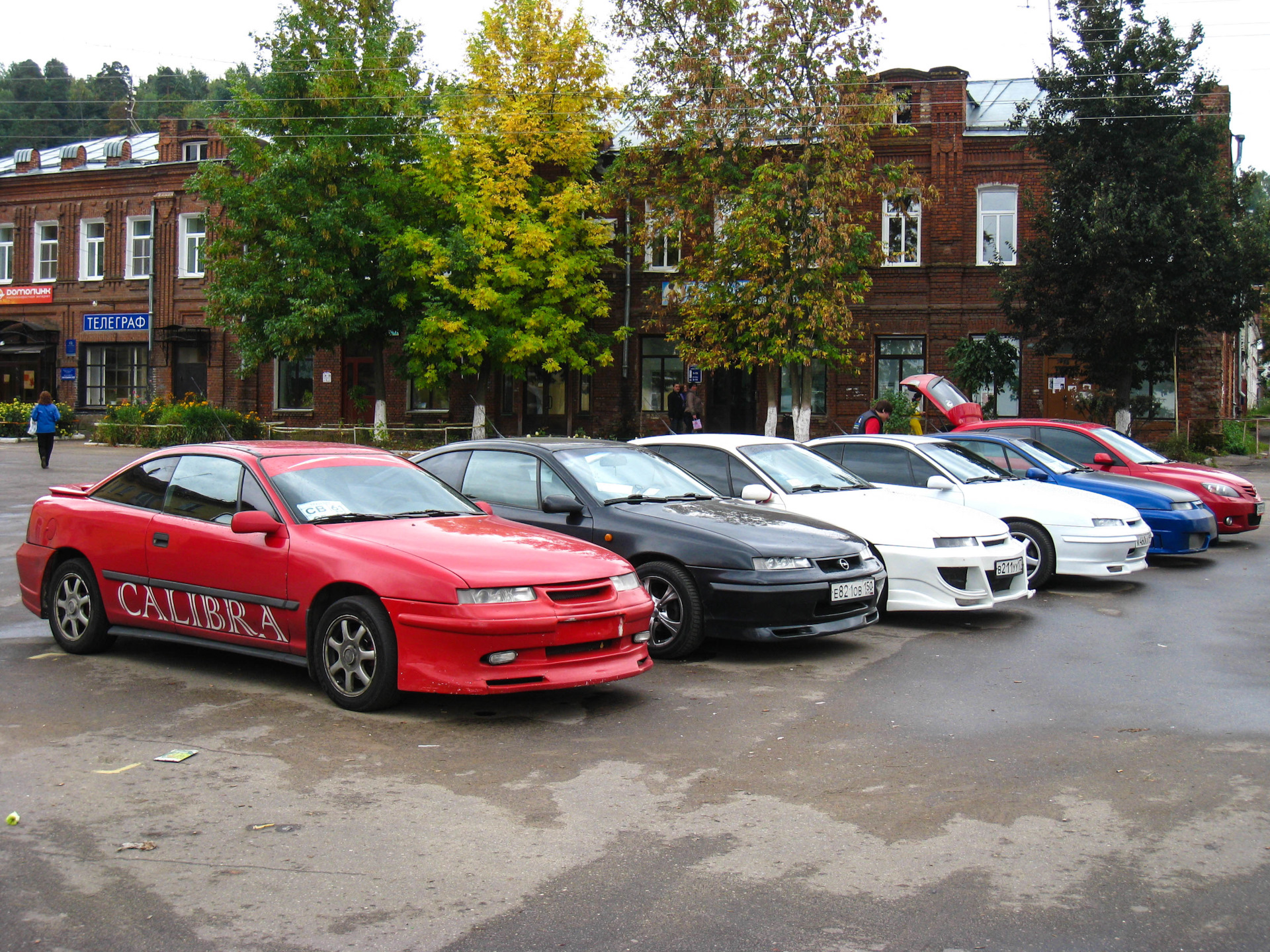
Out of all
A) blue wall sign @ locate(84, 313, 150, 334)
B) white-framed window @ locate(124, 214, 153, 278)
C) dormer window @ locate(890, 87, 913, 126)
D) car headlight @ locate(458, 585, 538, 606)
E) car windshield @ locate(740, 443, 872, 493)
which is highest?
dormer window @ locate(890, 87, 913, 126)

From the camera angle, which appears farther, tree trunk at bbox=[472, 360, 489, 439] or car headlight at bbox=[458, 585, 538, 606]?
tree trunk at bbox=[472, 360, 489, 439]

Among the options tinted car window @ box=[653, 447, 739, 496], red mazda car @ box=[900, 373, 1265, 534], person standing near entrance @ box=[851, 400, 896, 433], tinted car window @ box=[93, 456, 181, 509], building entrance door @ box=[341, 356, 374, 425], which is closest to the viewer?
tinted car window @ box=[93, 456, 181, 509]

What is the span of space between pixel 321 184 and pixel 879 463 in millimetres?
24684

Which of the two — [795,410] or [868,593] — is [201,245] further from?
[868,593]

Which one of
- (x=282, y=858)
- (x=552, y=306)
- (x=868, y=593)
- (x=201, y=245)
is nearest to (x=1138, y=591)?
(x=868, y=593)

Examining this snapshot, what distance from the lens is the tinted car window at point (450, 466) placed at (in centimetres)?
950

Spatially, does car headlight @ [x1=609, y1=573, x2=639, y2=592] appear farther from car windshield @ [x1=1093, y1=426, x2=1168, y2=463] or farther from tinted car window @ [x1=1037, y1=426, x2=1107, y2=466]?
car windshield @ [x1=1093, y1=426, x2=1168, y2=463]

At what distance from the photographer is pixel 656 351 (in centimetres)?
3612

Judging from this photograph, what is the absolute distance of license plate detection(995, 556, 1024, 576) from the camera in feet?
32.3

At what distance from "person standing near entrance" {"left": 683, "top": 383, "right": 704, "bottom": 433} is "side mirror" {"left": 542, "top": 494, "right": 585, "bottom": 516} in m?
22.0

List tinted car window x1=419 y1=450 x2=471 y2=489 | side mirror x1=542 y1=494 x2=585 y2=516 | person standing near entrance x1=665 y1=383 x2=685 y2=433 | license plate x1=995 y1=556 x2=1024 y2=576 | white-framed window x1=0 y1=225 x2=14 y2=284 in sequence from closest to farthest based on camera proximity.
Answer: side mirror x1=542 y1=494 x2=585 y2=516 < tinted car window x1=419 y1=450 x2=471 y2=489 < license plate x1=995 y1=556 x2=1024 y2=576 < person standing near entrance x1=665 y1=383 x2=685 y2=433 < white-framed window x1=0 y1=225 x2=14 y2=284

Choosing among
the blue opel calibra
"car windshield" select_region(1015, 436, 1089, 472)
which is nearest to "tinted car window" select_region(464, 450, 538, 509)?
the blue opel calibra

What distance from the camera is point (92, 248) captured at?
43438 millimetres

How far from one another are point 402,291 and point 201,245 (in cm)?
886
